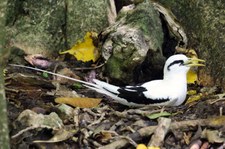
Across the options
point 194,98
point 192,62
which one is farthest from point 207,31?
point 194,98

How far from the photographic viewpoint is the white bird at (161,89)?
6.21 metres

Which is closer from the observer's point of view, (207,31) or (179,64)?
(179,64)

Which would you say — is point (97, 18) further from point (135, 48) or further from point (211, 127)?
point (211, 127)

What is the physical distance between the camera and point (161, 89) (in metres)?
6.33

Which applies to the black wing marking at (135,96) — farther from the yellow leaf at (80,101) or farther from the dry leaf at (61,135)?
the dry leaf at (61,135)

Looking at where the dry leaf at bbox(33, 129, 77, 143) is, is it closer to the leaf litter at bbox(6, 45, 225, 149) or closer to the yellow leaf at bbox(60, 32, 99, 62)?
the leaf litter at bbox(6, 45, 225, 149)

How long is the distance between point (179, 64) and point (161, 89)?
1.40 feet

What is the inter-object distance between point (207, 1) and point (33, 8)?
6.43ft

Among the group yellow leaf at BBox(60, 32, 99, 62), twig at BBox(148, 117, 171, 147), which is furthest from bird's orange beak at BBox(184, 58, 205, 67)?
twig at BBox(148, 117, 171, 147)

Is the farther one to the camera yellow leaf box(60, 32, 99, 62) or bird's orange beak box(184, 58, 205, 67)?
yellow leaf box(60, 32, 99, 62)

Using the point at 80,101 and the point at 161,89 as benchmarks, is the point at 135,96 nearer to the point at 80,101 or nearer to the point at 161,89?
the point at 161,89

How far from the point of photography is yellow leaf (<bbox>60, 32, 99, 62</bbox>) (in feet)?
23.3

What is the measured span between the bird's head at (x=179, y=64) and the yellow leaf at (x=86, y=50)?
0.94 m

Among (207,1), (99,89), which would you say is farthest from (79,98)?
(207,1)
